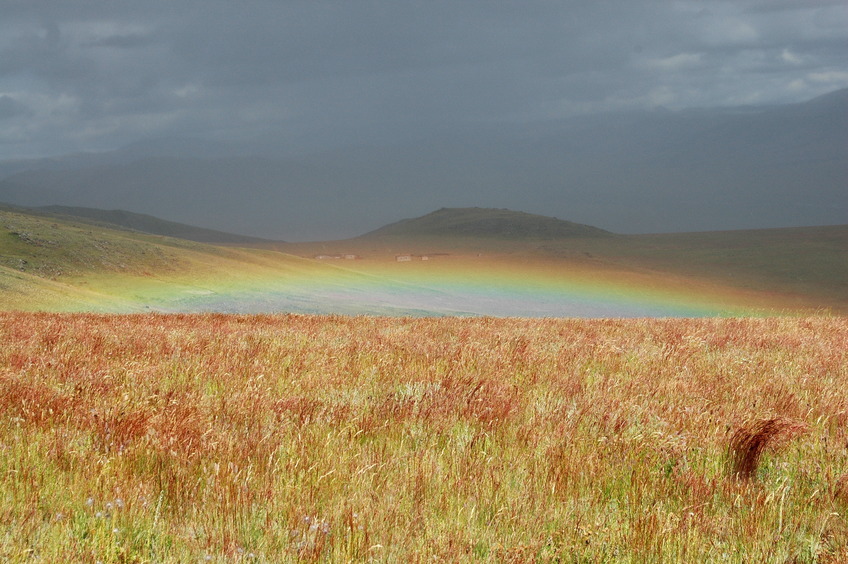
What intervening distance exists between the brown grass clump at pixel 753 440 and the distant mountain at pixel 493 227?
134m

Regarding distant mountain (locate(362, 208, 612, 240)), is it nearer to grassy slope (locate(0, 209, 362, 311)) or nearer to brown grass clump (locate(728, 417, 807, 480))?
grassy slope (locate(0, 209, 362, 311))

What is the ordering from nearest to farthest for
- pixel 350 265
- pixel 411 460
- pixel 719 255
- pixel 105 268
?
pixel 411 460 → pixel 105 268 → pixel 719 255 → pixel 350 265

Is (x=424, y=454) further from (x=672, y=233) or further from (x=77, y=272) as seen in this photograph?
(x=672, y=233)

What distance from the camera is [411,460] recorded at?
169 inches

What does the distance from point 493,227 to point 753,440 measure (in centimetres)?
15635

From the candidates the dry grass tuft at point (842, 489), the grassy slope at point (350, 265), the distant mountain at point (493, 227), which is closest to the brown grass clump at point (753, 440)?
the dry grass tuft at point (842, 489)

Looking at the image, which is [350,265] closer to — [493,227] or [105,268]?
[105,268]

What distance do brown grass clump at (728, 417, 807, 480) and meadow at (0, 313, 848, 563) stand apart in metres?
0.02

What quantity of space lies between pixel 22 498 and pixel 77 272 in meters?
42.8

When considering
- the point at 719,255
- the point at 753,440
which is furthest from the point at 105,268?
the point at 719,255

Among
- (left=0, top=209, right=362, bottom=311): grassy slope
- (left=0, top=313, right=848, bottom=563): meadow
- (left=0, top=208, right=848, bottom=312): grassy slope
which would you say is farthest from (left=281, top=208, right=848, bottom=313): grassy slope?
(left=0, top=313, right=848, bottom=563): meadow

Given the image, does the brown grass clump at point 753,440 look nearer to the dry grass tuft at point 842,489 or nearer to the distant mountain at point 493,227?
the dry grass tuft at point 842,489

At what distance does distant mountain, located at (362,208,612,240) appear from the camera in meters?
146

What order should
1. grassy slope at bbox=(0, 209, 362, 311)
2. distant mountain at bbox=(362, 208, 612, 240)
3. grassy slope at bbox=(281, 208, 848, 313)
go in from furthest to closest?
distant mountain at bbox=(362, 208, 612, 240), grassy slope at bbox=(281, 208, 848, 313), grassy slope at bbox=(0, 209, 362, 311)
